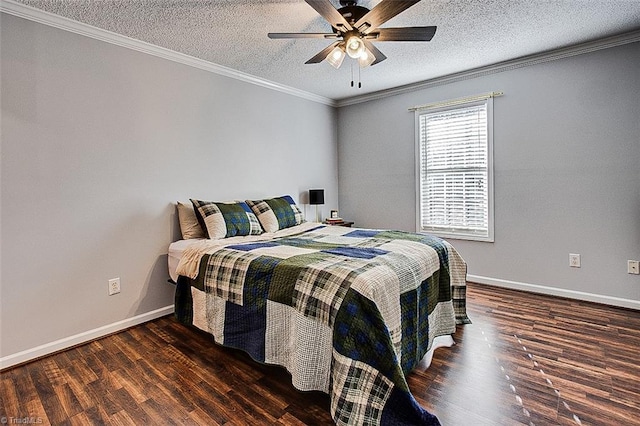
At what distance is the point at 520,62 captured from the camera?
11.3 feet

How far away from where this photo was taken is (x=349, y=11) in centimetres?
222

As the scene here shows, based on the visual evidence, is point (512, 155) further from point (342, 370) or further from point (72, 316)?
point (72, 316)

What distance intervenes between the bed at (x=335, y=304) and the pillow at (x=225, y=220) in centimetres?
1

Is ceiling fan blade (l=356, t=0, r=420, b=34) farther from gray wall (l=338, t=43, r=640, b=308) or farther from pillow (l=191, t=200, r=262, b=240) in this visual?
gray wall (l=338, t=43, r=640, b=308)

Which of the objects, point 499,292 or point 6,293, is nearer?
point 6,293

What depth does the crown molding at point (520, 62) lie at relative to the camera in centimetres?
296

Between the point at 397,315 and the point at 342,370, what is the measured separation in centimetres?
44

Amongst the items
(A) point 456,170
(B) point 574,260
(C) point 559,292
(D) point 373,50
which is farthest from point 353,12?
(C) point 559,292

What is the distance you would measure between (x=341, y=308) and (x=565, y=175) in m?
2.95

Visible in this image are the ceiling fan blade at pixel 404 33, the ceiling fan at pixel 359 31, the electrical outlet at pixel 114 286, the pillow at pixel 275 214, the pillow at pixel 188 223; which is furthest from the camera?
the pillow at pixel 275 214

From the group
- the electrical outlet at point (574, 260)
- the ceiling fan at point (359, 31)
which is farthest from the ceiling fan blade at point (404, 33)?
the electrical outlet at point (574, 260)

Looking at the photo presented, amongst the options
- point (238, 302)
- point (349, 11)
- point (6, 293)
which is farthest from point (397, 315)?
point (6, 293)

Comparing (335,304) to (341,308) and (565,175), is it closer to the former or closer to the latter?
(341,308)

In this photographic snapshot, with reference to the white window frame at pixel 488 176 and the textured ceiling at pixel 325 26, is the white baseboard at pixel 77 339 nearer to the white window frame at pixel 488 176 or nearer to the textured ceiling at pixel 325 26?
the textured ceiling at pixel 325 26
